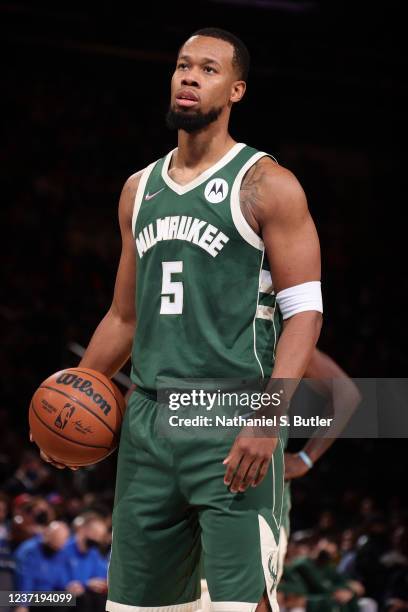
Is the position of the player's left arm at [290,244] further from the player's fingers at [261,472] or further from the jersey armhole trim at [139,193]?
the jersey armhole trim at [139,193]

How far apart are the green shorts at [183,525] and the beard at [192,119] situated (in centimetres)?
81

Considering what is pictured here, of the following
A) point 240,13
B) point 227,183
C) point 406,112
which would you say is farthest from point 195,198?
point 406,112

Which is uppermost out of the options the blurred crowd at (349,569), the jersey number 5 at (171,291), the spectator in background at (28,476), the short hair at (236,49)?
the short hair at (236,49)

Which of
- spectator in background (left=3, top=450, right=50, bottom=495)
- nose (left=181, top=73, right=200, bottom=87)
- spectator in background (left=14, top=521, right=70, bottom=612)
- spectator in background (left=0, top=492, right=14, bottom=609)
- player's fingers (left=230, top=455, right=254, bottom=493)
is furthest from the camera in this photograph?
spectator in background (left=3, top=450, right=50, bottom=495)

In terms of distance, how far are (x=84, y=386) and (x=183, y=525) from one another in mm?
514

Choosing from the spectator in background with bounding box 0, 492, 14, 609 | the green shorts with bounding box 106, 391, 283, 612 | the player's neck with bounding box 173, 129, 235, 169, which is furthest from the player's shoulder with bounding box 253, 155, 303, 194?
the spectator in background with bounding box 0, 492, 14, 609

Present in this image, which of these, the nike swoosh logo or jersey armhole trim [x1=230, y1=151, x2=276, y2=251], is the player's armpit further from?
the nike swoosh logo

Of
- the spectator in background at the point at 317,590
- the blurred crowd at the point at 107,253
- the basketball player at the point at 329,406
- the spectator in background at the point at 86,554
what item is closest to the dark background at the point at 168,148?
the blurred crowd at the point at 107,253

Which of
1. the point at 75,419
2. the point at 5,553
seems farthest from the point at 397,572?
the point at 75,419

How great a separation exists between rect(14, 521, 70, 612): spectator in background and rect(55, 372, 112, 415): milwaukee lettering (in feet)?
13.2

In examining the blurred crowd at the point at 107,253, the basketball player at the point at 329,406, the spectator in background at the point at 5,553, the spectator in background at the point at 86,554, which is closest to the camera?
the basketball player at the point at 329,406

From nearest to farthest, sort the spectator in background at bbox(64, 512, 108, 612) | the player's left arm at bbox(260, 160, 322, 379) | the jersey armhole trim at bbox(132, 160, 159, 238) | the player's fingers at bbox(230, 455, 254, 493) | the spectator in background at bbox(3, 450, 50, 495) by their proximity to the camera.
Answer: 1. the player's fingers at bbox(230, 455, 254, 493)
2. the player's left arm at bbox(260, 160, 322, 379)
3. the jersey armhole trim at bbox(132, 160, 159, 238)
4. the spectator in background at bbox(64, 512, 108, 612)
5. the spectator in background at bbox(3, 450, 50, 495)

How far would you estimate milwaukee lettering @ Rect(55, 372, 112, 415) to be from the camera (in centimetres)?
313

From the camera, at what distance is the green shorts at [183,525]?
286 centimetres
